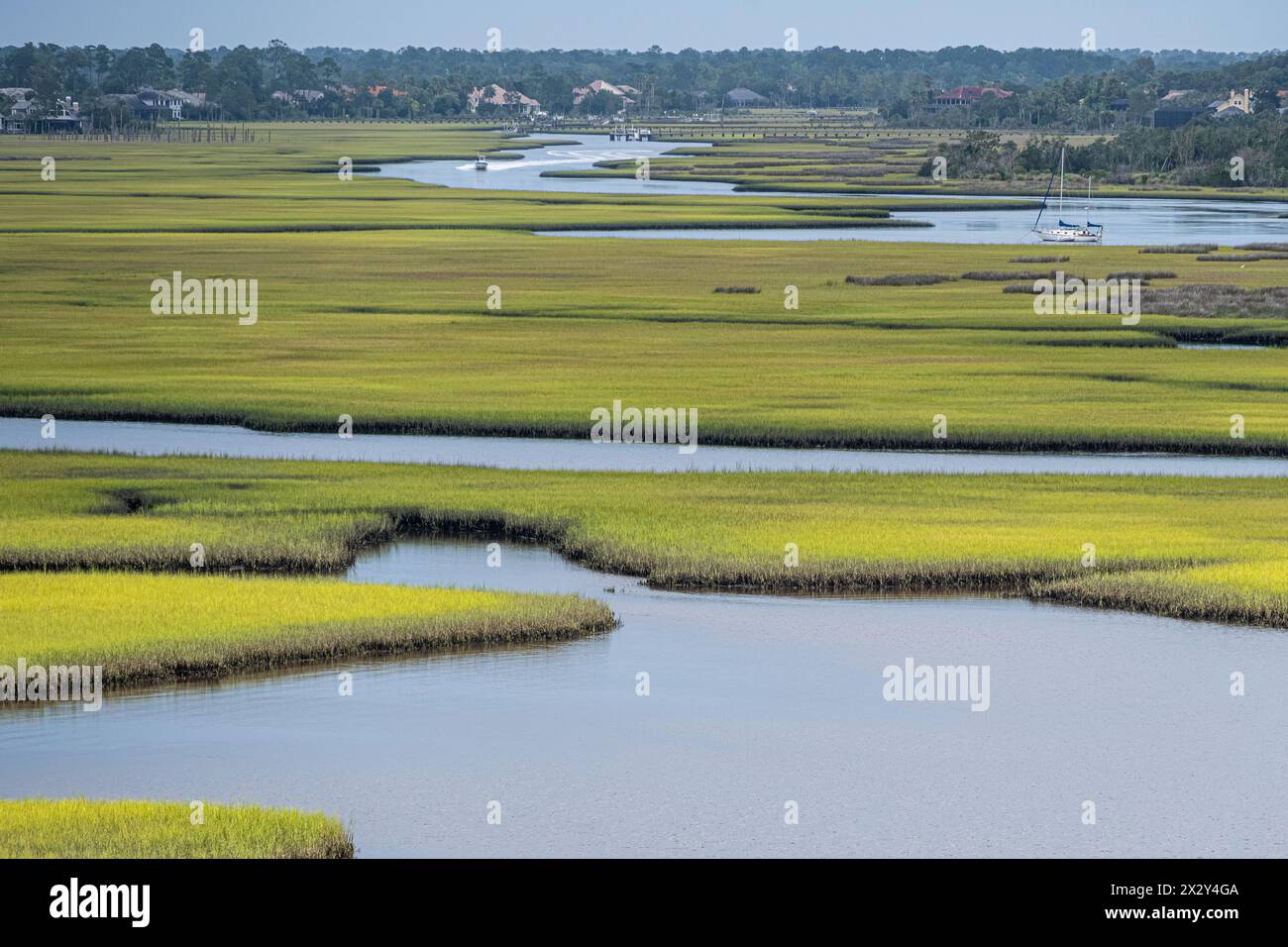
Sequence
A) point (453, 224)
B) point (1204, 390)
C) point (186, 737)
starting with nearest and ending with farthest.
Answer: point (186, 737) < point (1204, 390) < point (453, 224)

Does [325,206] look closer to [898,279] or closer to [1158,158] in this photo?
[898,279]

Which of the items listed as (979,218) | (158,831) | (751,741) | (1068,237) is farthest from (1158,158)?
(158,831)

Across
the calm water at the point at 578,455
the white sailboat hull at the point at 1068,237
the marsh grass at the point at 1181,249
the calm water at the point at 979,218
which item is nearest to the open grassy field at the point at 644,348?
the calm water at the point at 578,455

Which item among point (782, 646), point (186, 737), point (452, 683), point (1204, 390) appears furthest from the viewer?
point (1204, 390)

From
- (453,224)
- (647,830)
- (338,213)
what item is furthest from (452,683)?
(338,213)
